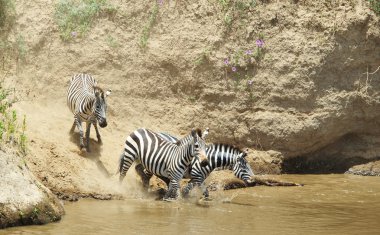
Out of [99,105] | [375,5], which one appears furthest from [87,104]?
[375,5]

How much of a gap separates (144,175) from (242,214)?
244 centimetres

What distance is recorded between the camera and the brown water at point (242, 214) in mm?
8929

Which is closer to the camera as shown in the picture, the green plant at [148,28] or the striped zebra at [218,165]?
the striped zebra at [218,165]

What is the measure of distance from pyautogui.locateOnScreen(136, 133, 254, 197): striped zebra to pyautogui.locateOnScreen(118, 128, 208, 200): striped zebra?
37 centimetres

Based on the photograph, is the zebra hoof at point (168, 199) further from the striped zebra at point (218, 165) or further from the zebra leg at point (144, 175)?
the zebra leg at point (144, 175)

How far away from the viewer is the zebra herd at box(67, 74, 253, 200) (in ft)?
36.4

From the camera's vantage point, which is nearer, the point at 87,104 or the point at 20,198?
the point at 20,198

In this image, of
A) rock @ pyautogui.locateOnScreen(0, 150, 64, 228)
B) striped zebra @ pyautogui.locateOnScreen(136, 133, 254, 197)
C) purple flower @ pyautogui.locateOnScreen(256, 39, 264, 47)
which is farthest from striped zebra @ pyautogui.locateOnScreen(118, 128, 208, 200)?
purple flower @ pyautogui.locateOnScreen(256, 39, 264, 47)

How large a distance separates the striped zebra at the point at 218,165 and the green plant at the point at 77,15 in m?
3.88

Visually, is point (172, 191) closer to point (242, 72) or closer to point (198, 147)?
point (198, 147)

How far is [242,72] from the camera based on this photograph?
14.2 m

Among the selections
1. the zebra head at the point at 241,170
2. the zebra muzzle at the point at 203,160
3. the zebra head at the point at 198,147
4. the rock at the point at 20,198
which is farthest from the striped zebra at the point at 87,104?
the rock at the point at 20,198

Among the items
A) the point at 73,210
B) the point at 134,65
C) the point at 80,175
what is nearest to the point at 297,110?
the point at 134,65

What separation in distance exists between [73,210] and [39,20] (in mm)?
6071
